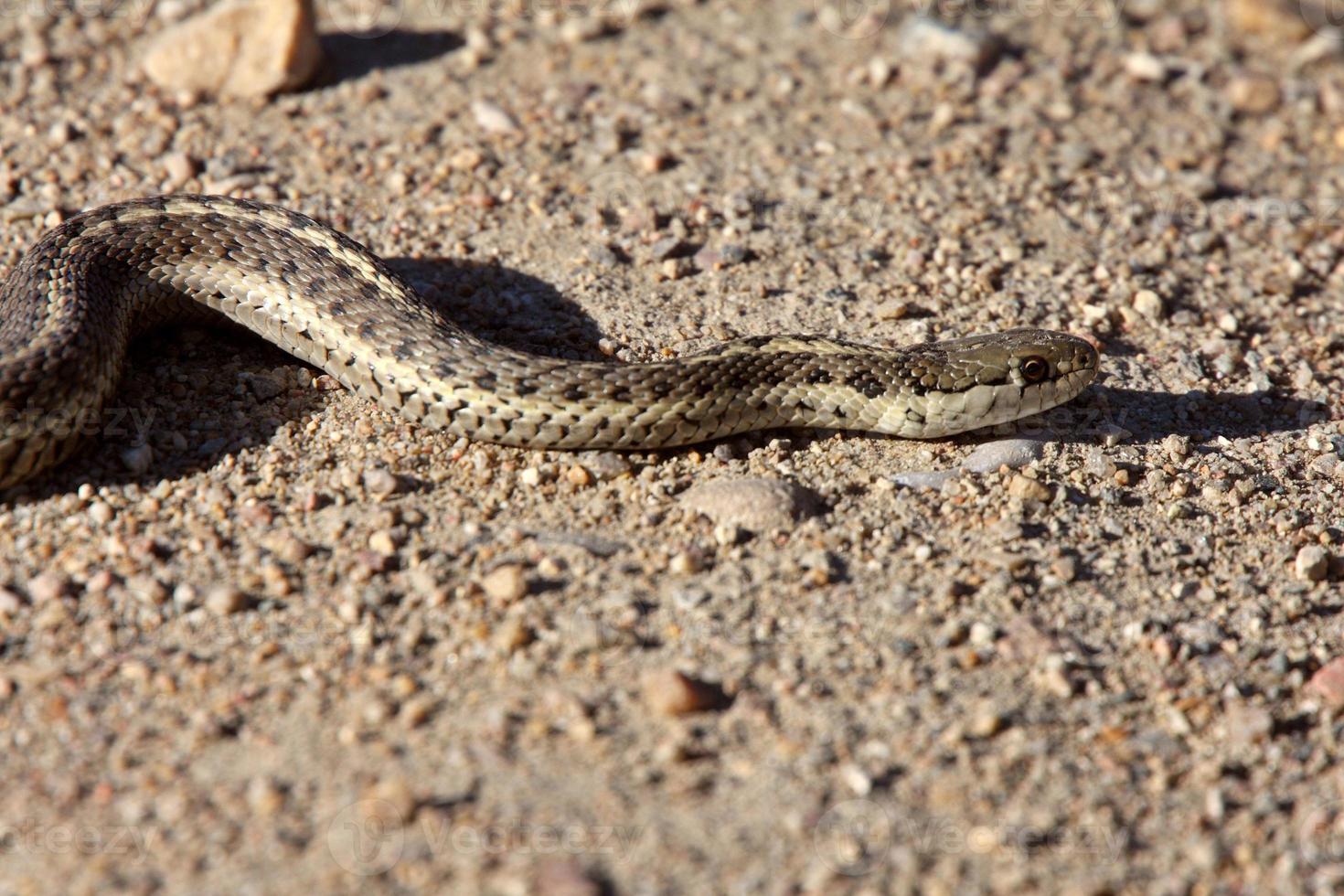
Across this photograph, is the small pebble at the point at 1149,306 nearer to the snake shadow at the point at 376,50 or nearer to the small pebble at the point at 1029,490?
the small pebble at the point at 1029,490

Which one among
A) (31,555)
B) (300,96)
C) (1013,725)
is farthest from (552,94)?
(1013,725)

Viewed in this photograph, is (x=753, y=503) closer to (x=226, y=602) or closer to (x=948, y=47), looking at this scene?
(x=226, y=602)

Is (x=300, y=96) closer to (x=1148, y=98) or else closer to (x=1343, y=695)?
(x=1148, y=98)

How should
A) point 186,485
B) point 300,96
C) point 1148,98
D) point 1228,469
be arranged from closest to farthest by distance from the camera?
1. point 186,485
2. point 1228,469
3. point 300,96
4. point 1148,98

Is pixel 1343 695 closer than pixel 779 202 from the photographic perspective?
Yes

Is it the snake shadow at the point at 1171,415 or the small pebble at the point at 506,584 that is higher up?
the small pebble at the point at 506,584

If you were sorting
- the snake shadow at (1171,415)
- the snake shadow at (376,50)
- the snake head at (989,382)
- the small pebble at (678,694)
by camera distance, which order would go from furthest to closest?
1. the snake shadow at (376,50)
2. the snake shadow at (1171,415)
3. the snake head at (989,382)
4. the small pebble at (678,694)

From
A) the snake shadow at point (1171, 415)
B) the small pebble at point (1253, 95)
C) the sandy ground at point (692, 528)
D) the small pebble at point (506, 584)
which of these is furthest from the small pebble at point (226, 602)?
the small pebble at point (1253, 95)
